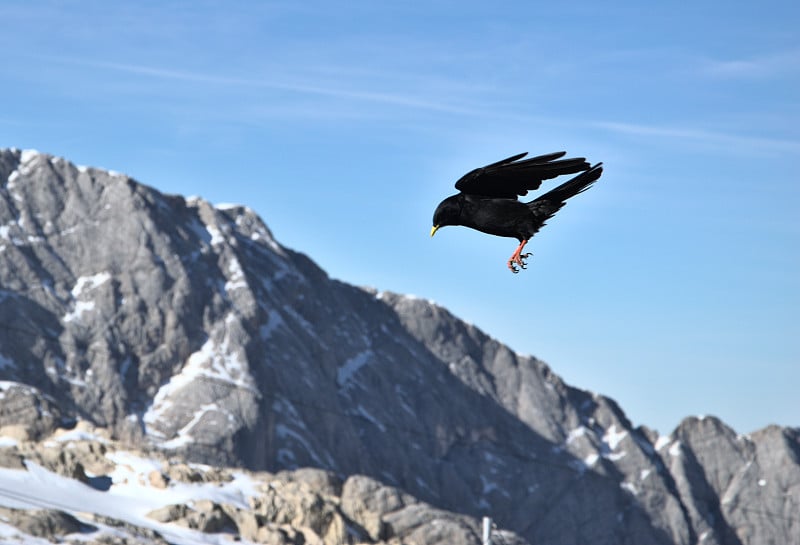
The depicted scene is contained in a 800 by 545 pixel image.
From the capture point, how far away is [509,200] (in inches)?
647

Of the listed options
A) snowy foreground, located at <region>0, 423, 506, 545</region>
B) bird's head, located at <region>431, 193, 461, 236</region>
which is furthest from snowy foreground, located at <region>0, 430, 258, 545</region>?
bird's head, located at <region>431, 193, 461, 236</region>

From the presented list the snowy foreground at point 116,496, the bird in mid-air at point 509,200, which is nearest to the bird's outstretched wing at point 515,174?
the bird in mid-air at point 509,200

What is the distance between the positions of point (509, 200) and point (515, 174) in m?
0.50

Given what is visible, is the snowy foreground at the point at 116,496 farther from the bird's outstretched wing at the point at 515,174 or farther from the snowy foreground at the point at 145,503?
the bird's outstretched wing at the point at 515,174

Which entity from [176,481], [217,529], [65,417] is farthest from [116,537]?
[65,417]

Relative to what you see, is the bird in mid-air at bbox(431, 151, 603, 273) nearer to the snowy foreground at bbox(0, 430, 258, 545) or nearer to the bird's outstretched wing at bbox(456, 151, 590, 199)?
the bird's outstretched wing at bbox(456, 151, 590, 199)

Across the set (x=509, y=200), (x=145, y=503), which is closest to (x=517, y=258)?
(x=509, y=200)

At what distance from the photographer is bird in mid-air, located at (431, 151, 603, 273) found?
625 inches

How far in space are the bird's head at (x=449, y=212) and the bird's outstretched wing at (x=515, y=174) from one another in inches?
7.0

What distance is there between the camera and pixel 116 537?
114 m

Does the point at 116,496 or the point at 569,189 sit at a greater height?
the point at 116,496

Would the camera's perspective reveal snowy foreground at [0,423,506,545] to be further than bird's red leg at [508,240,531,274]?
Yes

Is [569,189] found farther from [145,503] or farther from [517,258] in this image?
[145,503]

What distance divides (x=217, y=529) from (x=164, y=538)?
12.9 m
